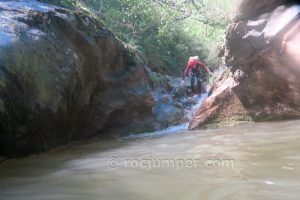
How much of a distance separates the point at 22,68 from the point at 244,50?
4471mm

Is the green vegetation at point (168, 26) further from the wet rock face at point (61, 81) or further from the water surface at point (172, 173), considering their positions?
the water surface at point (172, 173)

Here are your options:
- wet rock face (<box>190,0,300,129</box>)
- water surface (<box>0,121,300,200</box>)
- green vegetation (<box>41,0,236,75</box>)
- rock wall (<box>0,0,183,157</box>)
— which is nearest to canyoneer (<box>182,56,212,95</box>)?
rock wall (<box>0,0,183,157</box>)

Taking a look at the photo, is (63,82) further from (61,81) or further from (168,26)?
(168,26)

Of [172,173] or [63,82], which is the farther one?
[63,82]

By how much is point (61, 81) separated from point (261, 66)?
12.7 feet

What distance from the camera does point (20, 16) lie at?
641 centimetres

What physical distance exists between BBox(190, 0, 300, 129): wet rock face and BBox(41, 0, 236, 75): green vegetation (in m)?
5.66

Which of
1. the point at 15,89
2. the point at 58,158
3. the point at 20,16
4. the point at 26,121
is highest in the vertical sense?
the point at 20,16

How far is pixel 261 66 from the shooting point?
796 centimetres

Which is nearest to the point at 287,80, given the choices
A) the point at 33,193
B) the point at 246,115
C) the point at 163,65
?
the point at 246,115

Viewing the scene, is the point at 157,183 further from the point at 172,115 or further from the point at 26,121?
the point at 172,115

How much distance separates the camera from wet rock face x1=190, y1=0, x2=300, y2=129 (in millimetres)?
7363

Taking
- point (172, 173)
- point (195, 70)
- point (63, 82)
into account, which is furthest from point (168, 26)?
point (172, 173)

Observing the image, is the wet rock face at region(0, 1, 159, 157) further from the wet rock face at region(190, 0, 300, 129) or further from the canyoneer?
the canyoneer
